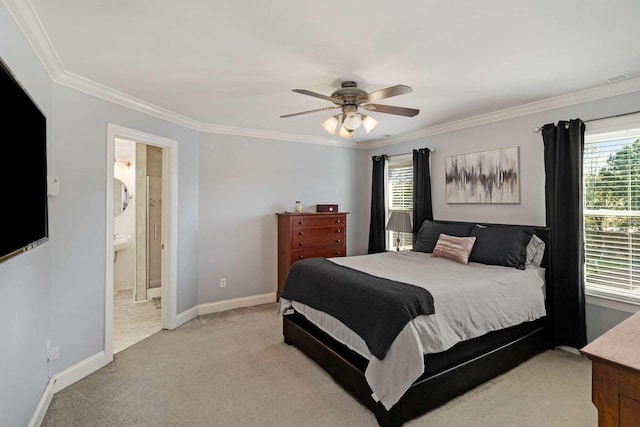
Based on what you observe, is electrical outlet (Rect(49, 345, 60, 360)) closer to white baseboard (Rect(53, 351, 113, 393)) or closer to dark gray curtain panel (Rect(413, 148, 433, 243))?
white baseboard (Rect(53, 351, 113, 393))

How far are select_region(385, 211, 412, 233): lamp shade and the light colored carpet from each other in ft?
6.78

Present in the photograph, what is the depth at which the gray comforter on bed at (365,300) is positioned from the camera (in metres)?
2.06

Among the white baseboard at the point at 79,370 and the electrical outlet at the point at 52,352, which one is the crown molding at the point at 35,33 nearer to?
the electrical outlet at the point at 52,352

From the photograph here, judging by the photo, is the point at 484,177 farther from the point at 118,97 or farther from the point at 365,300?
the point at 118,97

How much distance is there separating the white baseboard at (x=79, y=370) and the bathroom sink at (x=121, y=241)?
7.13 feet

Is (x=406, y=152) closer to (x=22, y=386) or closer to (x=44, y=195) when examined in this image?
(x=44, y=195)

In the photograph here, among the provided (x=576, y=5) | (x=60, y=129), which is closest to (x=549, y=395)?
(x=576, y=5)

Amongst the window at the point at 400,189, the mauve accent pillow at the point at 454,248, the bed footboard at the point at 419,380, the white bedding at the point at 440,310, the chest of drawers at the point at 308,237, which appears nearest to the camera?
the white bedding at the point at 440,310

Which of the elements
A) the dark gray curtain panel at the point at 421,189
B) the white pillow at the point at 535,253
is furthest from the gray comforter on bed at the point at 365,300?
the dark gray curtain panel at the point at 421,189

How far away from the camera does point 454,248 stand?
11.5 ft

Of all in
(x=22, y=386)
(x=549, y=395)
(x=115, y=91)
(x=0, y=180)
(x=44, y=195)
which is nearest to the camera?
(x=0, y=180)

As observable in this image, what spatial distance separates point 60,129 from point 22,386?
1822 millimetres

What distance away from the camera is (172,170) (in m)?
3.72

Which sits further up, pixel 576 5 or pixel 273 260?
pixel 576 5
